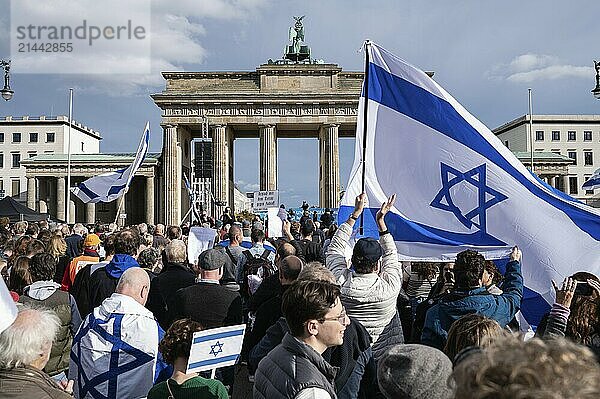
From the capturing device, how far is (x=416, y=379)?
254 cm

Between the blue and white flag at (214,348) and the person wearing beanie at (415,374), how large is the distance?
1.47 m

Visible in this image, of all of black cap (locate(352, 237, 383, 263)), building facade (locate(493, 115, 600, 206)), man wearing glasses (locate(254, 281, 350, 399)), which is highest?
building facade (locate(493, 115, 600, 206))

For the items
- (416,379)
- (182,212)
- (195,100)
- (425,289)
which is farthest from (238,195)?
(416,379)

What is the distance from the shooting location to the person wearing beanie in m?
2.53

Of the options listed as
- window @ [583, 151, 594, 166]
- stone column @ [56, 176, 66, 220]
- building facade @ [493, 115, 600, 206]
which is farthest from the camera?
window @ [583, 151, 594, 166]

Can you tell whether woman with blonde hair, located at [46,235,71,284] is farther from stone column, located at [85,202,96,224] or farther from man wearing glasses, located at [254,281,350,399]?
stone column, located at [85,202,96,224]

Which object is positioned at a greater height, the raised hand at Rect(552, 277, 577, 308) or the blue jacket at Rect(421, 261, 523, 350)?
the raised hand at Rect(552, 277, 577, 308)

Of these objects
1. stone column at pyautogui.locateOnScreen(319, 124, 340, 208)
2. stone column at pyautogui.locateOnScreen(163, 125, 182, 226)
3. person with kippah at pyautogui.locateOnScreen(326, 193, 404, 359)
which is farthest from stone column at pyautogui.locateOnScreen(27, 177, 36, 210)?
person with kippah at pyautogui.locateOnScreen(326, 193, 404, 359)

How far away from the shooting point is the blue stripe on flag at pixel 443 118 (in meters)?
5.81

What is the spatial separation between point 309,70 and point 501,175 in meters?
52.8

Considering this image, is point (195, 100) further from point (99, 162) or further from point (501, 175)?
point (501, 175)

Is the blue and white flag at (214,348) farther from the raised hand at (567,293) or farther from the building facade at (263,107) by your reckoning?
the building facade at (263,107)

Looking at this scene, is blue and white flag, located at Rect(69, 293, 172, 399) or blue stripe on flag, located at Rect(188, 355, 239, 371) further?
blue and white flag, located at Rect(69, 293, 172, 399)

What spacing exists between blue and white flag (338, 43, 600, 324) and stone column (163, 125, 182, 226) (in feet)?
173
